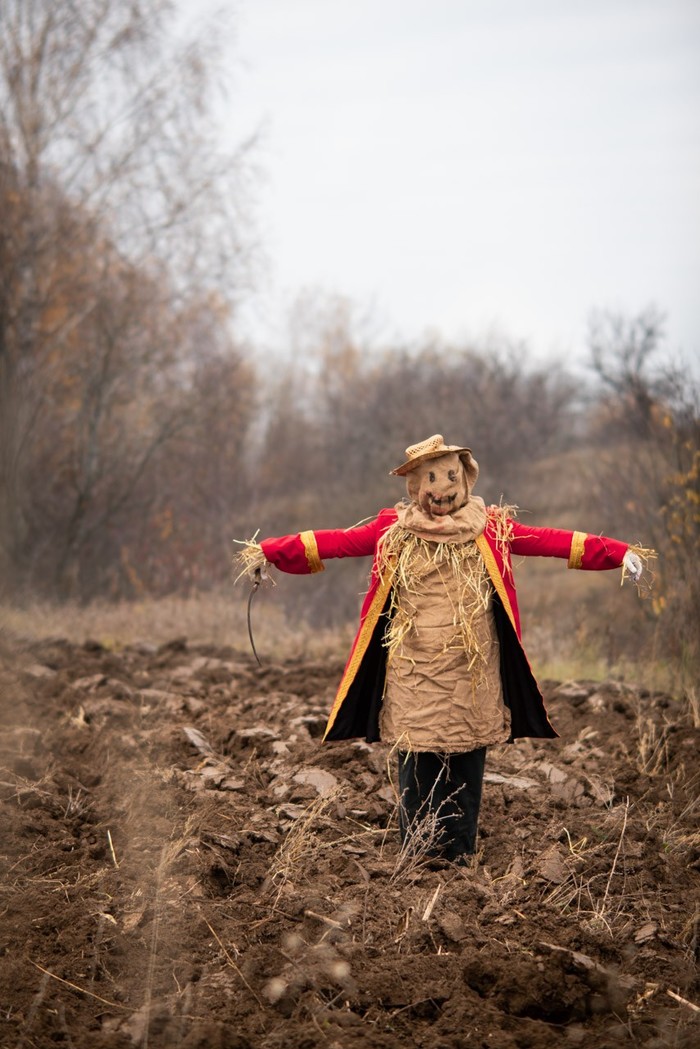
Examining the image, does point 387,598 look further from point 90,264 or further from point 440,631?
point 90,264

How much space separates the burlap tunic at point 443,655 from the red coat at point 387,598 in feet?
0.33

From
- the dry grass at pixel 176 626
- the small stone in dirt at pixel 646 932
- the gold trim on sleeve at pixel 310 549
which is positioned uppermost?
the gold trim on sleeve at pixel 310 549

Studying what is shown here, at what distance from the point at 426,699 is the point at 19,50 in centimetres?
1361

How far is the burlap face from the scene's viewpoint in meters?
4.52

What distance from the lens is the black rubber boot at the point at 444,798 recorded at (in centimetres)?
→ 463

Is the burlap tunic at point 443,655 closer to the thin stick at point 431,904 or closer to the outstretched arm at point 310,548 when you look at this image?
the outstretched arm at point 310,548

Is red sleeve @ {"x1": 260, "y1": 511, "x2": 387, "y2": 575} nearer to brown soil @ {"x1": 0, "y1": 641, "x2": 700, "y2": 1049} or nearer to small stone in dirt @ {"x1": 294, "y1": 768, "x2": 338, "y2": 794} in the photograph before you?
brown soil @ {"x1": 0, "y1": 641, "x2": 700, "y2": 1049}

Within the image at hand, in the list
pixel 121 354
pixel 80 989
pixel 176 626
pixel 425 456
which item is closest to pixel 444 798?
pixel 425 456

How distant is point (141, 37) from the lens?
15.6 metres

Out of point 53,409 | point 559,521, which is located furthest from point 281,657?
point 559,521

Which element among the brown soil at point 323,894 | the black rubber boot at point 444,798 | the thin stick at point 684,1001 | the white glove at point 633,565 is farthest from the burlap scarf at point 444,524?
the thin stick at point 684,1001

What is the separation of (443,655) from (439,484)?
71 cm

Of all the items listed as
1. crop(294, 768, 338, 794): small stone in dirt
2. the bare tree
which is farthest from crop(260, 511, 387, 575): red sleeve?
the bare tree

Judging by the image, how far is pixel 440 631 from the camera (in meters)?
4.52
